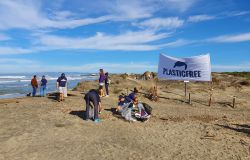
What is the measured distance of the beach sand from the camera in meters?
10.6

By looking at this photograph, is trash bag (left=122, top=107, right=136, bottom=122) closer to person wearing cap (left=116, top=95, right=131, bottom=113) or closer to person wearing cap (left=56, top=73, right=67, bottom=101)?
person wearing cap (left=116, top=95, right=131, bottom=113)

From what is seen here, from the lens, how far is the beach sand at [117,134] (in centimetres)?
1056

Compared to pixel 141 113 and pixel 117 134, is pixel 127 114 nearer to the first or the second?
pixel 141 113

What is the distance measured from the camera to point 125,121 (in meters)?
15.6

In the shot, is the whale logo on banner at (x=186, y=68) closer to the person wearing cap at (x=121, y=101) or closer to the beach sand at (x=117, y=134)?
the beach sand at (x=117, y=134)

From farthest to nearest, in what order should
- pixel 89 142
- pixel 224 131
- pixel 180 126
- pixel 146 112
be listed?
pixel 146 112
pixel 180 126
pixel 224 131
pixel 89 142

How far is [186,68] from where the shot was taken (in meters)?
22.4

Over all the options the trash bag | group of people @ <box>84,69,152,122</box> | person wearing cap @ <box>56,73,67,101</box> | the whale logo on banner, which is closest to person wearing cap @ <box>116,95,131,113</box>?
group of people @ <box>84,69,152,122</box>

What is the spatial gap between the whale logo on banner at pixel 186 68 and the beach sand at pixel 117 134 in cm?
257

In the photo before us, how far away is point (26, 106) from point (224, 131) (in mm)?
11799

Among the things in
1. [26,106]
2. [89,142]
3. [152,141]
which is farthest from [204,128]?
[26,106]

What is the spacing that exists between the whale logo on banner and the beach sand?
2.57 m

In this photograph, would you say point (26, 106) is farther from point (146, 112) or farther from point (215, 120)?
point (215, 120)

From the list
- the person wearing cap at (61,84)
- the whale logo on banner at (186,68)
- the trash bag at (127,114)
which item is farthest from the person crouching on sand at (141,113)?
the whale logo on banner at (186,68)
